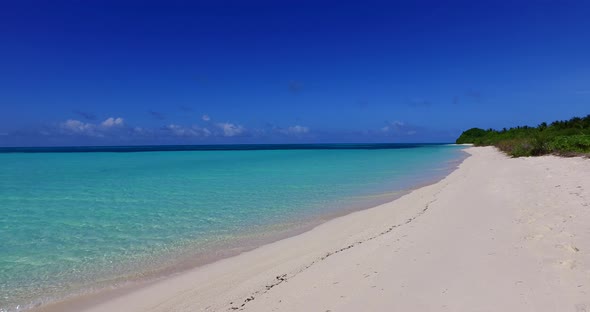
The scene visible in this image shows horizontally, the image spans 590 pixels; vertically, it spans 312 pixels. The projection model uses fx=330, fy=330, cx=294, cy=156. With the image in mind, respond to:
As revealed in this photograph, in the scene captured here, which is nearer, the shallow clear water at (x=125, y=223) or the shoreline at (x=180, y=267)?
the shoreline at (x=180, y=267)

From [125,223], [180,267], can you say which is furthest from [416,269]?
[125,223]

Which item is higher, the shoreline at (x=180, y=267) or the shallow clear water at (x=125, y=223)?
the shallow clear water at (x=125, y=223)

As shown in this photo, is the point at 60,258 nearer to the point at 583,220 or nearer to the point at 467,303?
the point at 467,303

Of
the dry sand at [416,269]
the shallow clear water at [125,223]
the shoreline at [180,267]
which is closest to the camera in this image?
the dry sand at [416,269]

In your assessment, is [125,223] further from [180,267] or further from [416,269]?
[416,269]

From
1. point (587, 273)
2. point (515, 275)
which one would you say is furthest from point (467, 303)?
point (587, 273)

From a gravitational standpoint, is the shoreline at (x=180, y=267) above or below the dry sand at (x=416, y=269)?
below

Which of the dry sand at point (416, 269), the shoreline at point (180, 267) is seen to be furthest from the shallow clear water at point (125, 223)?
the dry sand at point (416, 269)

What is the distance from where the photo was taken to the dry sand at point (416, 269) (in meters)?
4.05

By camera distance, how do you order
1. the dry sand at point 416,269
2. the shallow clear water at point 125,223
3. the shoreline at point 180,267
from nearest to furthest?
the dry sand at point 416,269 < the shoreline at point 180,267 < the shallow clear water at point 125,223

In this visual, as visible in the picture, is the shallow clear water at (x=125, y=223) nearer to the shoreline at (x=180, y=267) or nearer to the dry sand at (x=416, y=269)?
the shoreline at (x=180, y=267)

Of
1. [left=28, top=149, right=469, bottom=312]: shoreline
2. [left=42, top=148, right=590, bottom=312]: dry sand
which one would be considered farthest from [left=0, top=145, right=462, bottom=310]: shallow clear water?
[left=42, top=148, right=590, bottom=312]: dry sand

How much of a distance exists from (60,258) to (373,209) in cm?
915

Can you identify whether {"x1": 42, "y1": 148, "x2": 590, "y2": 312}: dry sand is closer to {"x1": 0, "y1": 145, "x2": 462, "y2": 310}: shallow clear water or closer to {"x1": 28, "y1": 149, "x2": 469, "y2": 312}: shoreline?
{"x1": 28, "y1": 149, "x2": 469, "y2": 312}: shoreline
